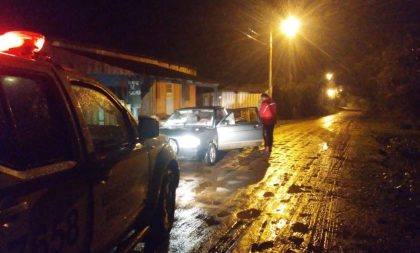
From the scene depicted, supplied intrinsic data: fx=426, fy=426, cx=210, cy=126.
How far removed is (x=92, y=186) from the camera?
3.11 m

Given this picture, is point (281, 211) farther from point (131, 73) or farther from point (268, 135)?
point (131, 73)

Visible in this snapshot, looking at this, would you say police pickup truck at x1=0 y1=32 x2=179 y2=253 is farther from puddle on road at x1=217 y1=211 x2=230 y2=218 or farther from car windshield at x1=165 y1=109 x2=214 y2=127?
car windshield at x1=165 y1=109 x2=214 y2=127

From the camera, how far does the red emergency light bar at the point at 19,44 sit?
2.85m

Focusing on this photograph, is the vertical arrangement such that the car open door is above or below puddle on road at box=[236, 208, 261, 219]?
above

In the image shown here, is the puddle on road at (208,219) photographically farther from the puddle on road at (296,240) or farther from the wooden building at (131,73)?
the wooden building at (131,73)

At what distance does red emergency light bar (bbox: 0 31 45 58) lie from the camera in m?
2.85

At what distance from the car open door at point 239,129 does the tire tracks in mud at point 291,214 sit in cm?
153

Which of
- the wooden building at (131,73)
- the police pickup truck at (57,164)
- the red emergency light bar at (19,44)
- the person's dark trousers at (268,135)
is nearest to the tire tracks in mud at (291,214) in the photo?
the police pickup truck at (57,164)

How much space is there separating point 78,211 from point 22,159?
59cm

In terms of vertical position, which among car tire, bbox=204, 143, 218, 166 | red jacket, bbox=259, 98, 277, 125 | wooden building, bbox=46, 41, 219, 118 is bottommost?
car tire, bbox=204, 143, 218, 166

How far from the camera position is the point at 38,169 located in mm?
2578

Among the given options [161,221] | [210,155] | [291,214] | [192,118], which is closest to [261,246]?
[161,221]

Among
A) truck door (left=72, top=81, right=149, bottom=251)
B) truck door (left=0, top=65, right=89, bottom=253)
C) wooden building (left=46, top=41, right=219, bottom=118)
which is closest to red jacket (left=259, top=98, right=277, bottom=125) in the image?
wooden building (left=46, top=41, right=219, bottom=118)

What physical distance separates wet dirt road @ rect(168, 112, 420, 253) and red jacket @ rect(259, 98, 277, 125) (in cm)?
201
